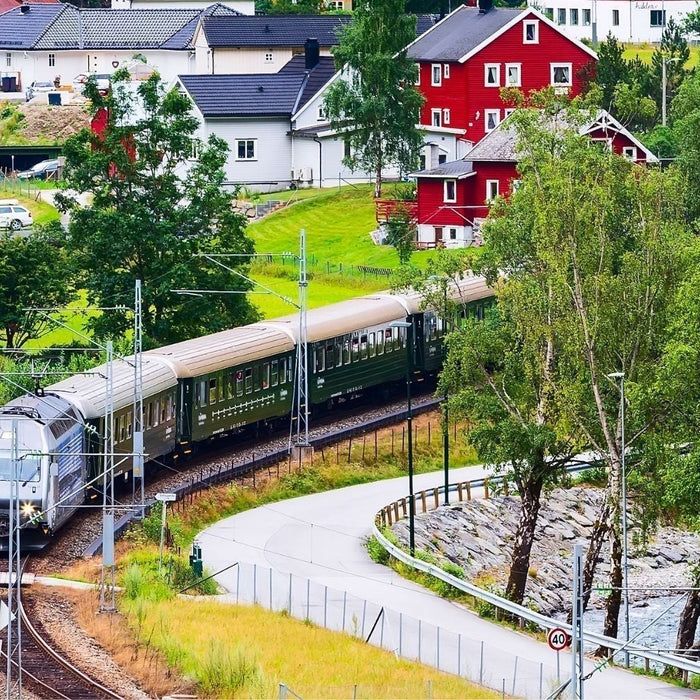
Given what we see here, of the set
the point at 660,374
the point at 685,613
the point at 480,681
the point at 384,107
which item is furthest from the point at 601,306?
the point at 384,107

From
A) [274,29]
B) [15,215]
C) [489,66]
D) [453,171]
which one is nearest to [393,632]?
[453,171]

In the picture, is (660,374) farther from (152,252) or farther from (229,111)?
(229,111)

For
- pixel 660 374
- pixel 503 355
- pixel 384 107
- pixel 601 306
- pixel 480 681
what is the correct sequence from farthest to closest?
pixel 384 107
pixel 503 355
pixel 601 306
pixel 660 374
pixel 480 681

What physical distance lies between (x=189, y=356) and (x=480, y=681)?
19227mm

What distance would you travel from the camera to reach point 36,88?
123875mm

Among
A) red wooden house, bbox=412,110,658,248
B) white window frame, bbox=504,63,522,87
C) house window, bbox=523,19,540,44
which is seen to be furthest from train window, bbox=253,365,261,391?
house window, bbox=523,19,540,44

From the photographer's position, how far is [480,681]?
3559 centimetres

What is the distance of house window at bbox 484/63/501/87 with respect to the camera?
9200cm

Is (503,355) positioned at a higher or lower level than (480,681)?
higher

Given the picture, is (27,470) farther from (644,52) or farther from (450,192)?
(644,52)

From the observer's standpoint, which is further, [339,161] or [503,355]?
[339,161]

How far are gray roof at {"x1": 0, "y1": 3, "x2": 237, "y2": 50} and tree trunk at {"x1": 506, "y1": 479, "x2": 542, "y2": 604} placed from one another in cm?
8082

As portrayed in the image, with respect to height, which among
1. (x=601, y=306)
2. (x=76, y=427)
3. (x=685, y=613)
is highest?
(x=601, y=306)

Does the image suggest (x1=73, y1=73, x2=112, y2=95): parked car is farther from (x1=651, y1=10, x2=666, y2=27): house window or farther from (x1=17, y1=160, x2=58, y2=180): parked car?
(x1=651, y1=10, x2=666, y2=27): house window
